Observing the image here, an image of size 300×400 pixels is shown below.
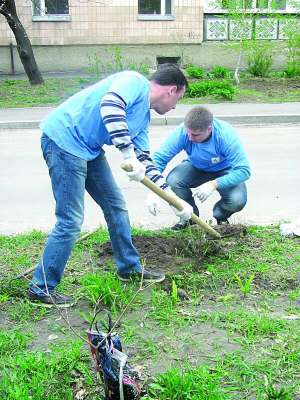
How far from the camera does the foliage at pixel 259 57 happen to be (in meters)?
16.4

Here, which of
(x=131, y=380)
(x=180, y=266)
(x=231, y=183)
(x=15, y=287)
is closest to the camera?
(x=131, y=380)

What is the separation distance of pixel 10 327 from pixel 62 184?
3.07 ft

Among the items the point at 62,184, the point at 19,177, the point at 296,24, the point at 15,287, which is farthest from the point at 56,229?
the point at 296,24

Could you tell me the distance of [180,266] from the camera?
15.0 feet

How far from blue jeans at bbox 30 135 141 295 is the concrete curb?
7.65m

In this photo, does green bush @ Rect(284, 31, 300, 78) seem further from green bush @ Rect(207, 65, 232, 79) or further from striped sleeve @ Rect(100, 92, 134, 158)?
striped sleeve @ Rect(100, 92, 134, 158)

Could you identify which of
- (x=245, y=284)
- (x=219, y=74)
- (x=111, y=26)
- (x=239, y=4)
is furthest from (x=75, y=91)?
(x=245, y=284)

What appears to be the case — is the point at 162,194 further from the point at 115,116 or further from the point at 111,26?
the point at 111,26

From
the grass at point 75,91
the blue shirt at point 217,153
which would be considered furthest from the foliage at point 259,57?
the blue shirt at point 217,153

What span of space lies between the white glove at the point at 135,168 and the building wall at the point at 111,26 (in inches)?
620

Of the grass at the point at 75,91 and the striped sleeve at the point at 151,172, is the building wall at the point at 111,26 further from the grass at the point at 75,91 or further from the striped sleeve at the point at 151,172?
the striped sleeve at the point at 151,172

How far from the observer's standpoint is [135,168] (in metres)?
3.79

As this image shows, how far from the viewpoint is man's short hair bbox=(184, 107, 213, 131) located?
186 inches

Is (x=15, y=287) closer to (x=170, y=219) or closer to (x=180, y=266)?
(x=180, y=266)
